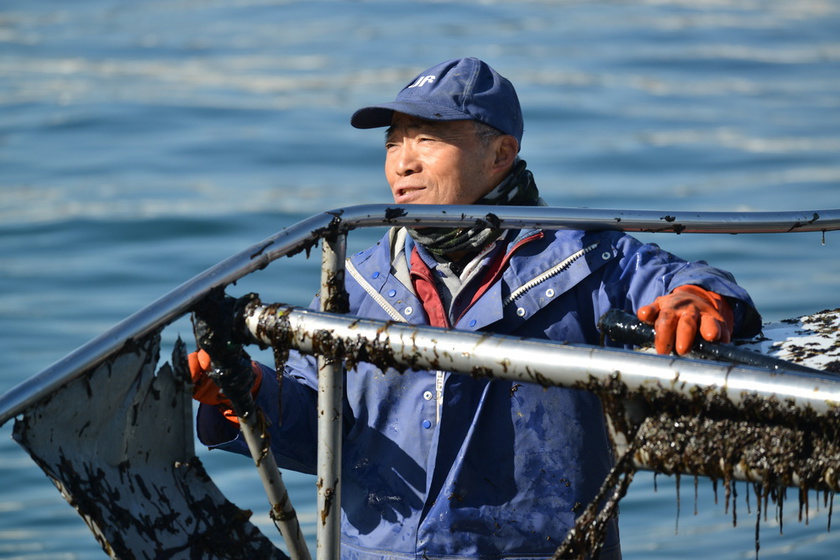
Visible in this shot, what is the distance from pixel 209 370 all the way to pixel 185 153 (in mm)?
8308

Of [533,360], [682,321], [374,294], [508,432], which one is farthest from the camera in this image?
[374,294]

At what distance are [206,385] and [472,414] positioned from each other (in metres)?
0.53

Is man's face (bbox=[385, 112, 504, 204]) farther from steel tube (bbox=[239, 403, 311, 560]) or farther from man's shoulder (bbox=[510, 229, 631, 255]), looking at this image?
steel tube (bbox=[239, 403, 311, 560])

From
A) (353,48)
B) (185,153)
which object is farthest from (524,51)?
(185,153)

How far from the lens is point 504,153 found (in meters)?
2.64

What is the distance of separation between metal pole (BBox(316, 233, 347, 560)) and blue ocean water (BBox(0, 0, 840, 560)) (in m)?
3.53

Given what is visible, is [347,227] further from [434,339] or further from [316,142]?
[316,142]

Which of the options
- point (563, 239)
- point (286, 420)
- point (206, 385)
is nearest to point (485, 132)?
point (563, 239)

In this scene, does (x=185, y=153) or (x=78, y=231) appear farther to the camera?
(x=185, y=153)

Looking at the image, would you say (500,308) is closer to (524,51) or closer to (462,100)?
(462,100)

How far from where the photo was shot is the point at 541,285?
240 cm

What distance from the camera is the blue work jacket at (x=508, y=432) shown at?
2387mm

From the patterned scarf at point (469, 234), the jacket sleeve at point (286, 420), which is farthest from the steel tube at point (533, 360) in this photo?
the patterned scarf at point (469, 234)

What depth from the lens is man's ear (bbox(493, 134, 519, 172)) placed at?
2623 millimetres
